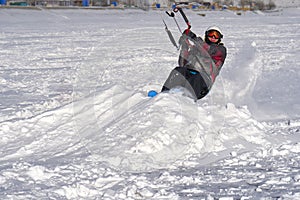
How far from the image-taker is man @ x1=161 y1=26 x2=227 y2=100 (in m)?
7.92

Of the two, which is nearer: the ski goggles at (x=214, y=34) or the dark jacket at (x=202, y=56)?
the dark jacket at (x=202, y=56)

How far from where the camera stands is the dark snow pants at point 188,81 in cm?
788

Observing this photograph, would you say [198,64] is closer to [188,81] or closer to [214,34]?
[188,81]

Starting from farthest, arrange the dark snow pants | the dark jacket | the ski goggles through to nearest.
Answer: the ski goggles < the dark jacket < the dark snow pants

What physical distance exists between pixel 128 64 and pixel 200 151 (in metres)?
7.71

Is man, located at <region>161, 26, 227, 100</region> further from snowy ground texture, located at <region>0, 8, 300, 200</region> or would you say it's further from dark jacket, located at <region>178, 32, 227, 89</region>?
snowy ground texture, located at <region>0, 8, 300, 200</region>

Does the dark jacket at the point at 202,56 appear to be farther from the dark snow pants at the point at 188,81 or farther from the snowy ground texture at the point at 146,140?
the snowy ground texture at the point at 146,140

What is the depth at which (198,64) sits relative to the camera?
8156mm

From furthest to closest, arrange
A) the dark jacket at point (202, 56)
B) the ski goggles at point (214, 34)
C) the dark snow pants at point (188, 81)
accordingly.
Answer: the ski goggles at point (214, 34), the dark jacket at point (202, 56), the dark snow pants at point (188, 81)

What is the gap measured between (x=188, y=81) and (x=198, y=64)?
17.6 inches

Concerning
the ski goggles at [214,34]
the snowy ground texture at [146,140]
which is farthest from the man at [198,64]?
the snowy ground texture at [146,140]

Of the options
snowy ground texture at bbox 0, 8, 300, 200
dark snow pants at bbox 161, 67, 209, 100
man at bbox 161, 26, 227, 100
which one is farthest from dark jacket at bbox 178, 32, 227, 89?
snowy ground texture at bbox 0, 8, 300, 200

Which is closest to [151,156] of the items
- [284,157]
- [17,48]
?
[284,157]

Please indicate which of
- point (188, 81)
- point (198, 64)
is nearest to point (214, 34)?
point (198, 64)
